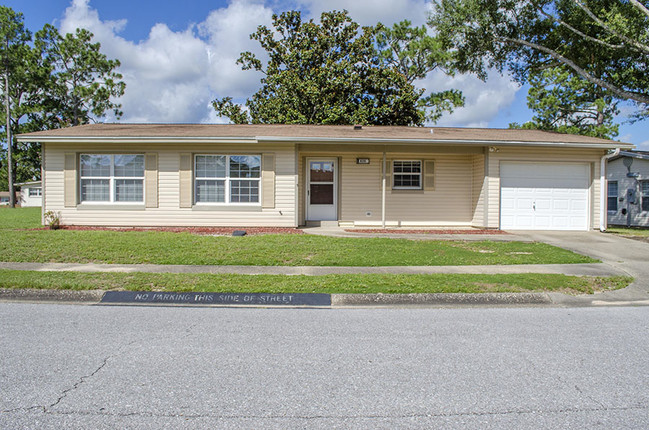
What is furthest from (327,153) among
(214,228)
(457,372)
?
(457,372)

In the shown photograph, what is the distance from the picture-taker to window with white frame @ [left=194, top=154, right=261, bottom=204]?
50.4 ft

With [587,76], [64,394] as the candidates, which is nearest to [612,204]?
[587,76]

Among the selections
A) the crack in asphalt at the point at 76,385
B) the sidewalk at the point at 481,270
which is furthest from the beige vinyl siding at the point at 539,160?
the crack in asphalt at the point at 76,385

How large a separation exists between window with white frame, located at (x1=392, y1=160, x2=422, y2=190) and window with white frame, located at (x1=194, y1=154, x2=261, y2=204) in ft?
15.9

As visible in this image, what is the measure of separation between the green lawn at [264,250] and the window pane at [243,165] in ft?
10.2

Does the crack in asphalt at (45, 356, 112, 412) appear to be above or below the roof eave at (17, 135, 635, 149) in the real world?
below

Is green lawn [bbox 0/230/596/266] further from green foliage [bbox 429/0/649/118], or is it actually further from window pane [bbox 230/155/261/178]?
→ green foliage [bbox 429/0/649/118]

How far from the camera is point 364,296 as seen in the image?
7.07 m

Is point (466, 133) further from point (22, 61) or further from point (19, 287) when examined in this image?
point (22, 61)

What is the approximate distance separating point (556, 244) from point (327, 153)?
24.4ft

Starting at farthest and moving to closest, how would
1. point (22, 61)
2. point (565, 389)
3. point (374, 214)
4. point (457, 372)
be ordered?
point (22, 61)
point (374, 214)
point (457, 372)
point (565, 389)

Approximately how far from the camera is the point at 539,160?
1572 cm

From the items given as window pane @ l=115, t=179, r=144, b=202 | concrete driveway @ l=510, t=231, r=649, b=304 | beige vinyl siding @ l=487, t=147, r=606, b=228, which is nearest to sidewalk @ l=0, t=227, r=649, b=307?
concrete driveway @ l=510, t=231, r=649, b=304

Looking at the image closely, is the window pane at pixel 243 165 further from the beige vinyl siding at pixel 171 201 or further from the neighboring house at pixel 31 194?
the neighboring house at pixel 31 194
